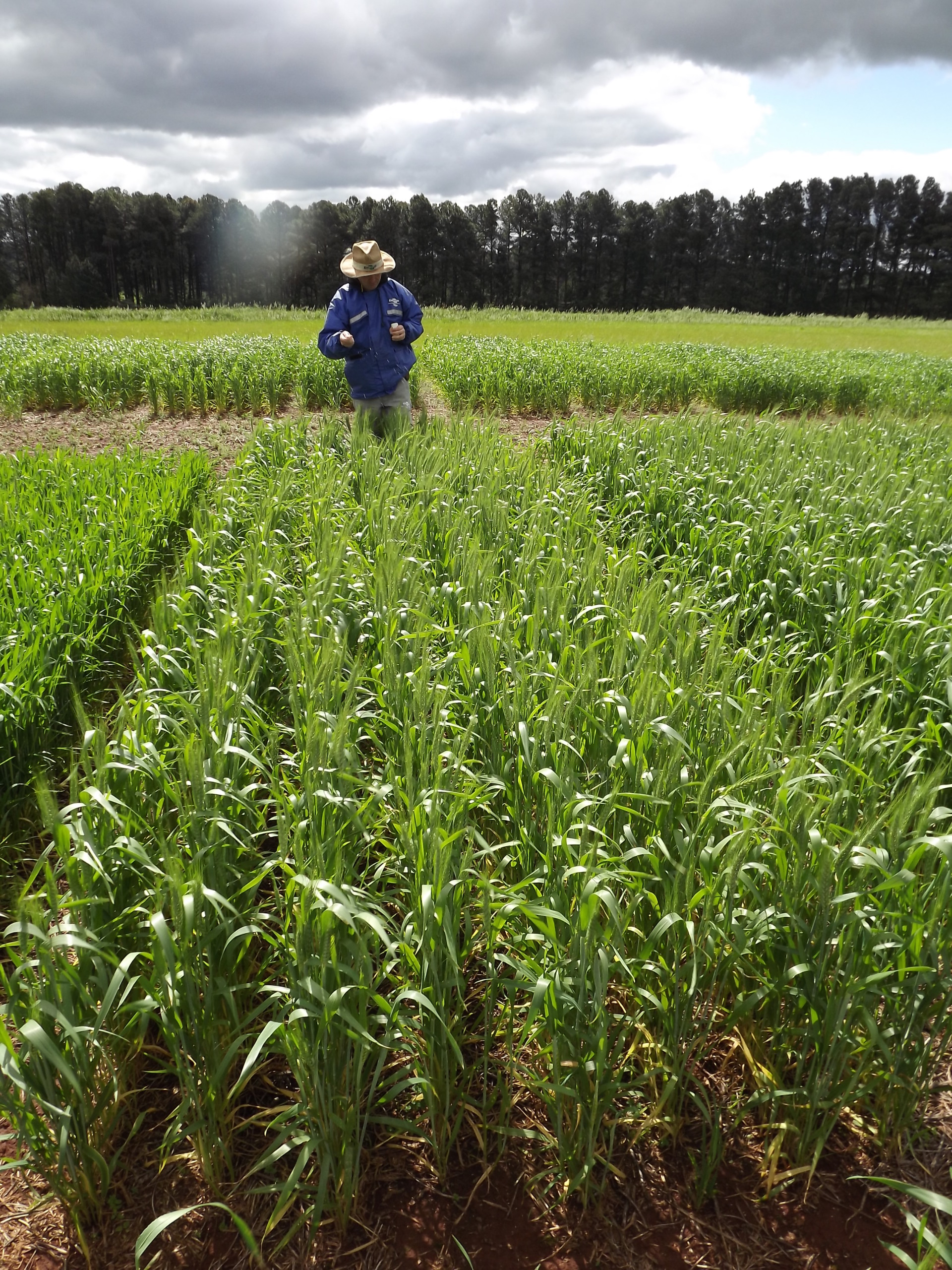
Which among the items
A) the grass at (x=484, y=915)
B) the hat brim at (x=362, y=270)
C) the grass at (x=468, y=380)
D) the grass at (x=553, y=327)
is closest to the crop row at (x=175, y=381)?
the grass at (x=468, y=380)

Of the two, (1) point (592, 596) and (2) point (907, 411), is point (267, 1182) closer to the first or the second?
(1) point (592, 596)

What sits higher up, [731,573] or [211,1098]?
[731,573]

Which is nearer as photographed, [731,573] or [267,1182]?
[267,1182]

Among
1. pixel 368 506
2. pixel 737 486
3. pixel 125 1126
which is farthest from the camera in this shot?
pixel 737 486

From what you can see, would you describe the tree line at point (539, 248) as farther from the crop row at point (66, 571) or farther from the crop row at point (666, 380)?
the crop row at point (66, 571)

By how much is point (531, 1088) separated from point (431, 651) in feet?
6.05

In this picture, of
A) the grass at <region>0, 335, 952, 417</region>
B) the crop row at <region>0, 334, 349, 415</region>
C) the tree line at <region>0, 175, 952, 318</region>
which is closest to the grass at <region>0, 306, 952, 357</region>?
the grass at <region>0, 335, 952, 417</region>

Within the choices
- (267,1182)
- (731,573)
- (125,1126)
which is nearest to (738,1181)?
(267,1182)

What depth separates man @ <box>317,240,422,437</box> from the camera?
23.6 ft

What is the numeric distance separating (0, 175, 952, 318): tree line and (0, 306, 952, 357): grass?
82.1 feet

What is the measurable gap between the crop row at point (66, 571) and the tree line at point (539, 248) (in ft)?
206

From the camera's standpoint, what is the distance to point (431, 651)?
3480 mm

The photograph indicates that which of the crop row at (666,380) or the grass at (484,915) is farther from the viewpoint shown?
the crop row at (666,380)

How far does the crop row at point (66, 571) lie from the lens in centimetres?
339
